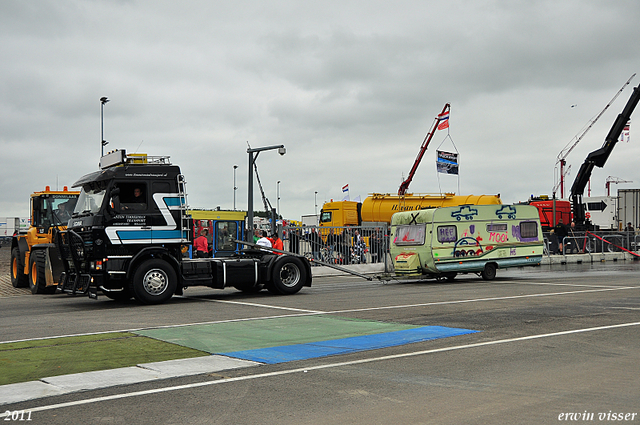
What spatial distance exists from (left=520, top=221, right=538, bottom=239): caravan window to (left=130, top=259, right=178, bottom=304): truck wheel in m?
12.6

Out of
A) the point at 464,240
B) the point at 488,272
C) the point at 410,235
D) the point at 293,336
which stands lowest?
the point at 293,336

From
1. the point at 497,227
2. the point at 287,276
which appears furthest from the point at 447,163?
the point at 287,276

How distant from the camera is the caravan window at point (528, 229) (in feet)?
71.4

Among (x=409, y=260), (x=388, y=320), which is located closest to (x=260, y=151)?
(x=409, y=260)

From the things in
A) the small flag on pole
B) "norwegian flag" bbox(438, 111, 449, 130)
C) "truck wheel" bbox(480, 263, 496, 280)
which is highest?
"norwegian flag" bbox(438, 111, 449, 130)

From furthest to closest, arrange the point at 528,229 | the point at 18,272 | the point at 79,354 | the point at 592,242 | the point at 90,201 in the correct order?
1. the point at 592,242
2. the point at 528,229
3. the point at 18,272
4. the point at 90,201
5. the point at 79,354

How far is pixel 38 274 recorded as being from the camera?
695 inches

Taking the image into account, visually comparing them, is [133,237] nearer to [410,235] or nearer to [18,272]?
[18,272]

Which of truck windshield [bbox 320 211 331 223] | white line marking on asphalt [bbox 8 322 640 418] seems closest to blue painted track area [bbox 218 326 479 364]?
white line marking on asphalt [bbox 8 322 640 418]

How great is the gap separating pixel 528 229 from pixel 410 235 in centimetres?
437

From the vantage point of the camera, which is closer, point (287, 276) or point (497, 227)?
point (287, 276)

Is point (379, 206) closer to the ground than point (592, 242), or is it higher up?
higher up

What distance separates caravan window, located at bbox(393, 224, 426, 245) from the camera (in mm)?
20606

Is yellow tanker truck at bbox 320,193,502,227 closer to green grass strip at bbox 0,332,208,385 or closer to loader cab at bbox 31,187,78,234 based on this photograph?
loader cab at bbox 31,187,78,234
